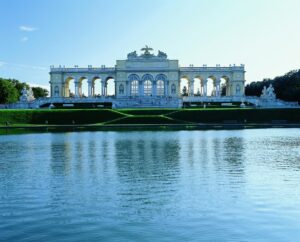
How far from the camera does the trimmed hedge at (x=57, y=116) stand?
67688 mm

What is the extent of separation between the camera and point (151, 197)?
1478cm

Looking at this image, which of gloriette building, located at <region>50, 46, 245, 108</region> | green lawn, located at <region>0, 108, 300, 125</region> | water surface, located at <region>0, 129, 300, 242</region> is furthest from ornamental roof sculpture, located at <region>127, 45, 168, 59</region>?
water surface, located at <region>0, 129, 300, 242</region>

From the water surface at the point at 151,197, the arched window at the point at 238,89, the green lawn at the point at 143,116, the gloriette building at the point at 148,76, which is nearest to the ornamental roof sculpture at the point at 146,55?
the gloriette building at the point at 148,76

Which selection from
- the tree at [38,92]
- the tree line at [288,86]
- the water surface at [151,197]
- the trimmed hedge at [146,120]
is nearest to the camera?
the water surface at [151,197]

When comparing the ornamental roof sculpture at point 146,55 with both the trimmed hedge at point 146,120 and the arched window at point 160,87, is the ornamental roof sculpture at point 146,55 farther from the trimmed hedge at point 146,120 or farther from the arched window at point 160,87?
the trimmed hedge at point 146,120

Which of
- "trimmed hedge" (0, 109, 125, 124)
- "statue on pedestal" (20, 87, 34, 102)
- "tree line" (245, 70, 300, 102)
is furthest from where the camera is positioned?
"tree line" (245, 70, 300, 102)

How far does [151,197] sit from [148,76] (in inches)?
3475

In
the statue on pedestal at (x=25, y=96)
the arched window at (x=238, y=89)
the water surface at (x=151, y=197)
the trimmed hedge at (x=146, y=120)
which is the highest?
the arched window at (x=238, y=89)

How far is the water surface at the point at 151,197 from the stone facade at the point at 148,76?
76.4m

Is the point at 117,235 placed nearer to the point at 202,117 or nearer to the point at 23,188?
the point at 23,188

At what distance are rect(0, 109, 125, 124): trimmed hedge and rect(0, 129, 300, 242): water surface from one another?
42.2m

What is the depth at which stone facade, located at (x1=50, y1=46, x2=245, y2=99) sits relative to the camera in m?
101

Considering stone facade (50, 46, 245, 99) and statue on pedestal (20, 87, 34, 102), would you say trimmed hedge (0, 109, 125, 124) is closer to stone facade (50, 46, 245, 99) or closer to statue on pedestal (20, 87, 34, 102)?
statue on pedestal (20, 87, 34, 102)

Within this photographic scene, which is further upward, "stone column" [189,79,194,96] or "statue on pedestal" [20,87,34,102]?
"stone column" [189,79,194,96]
